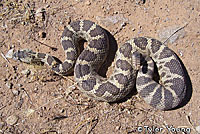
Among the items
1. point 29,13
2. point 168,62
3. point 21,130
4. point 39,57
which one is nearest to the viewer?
point 21,130

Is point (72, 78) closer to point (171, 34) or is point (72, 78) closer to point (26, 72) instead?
point (26, 72)

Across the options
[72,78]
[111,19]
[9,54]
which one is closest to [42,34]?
[9,54]

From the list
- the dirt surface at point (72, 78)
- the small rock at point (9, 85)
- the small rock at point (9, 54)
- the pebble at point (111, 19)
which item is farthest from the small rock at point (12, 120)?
the pebble at point (111, 19)

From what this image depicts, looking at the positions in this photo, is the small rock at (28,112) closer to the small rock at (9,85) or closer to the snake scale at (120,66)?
the small rock at (9,85)

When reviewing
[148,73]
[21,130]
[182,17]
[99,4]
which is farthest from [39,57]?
[182,17]

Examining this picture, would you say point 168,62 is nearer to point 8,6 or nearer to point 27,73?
point 27,73

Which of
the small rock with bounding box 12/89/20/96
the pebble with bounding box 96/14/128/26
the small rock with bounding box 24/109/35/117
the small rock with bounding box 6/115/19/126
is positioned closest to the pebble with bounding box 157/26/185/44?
the pebble with bounding box 96/14/128/26
